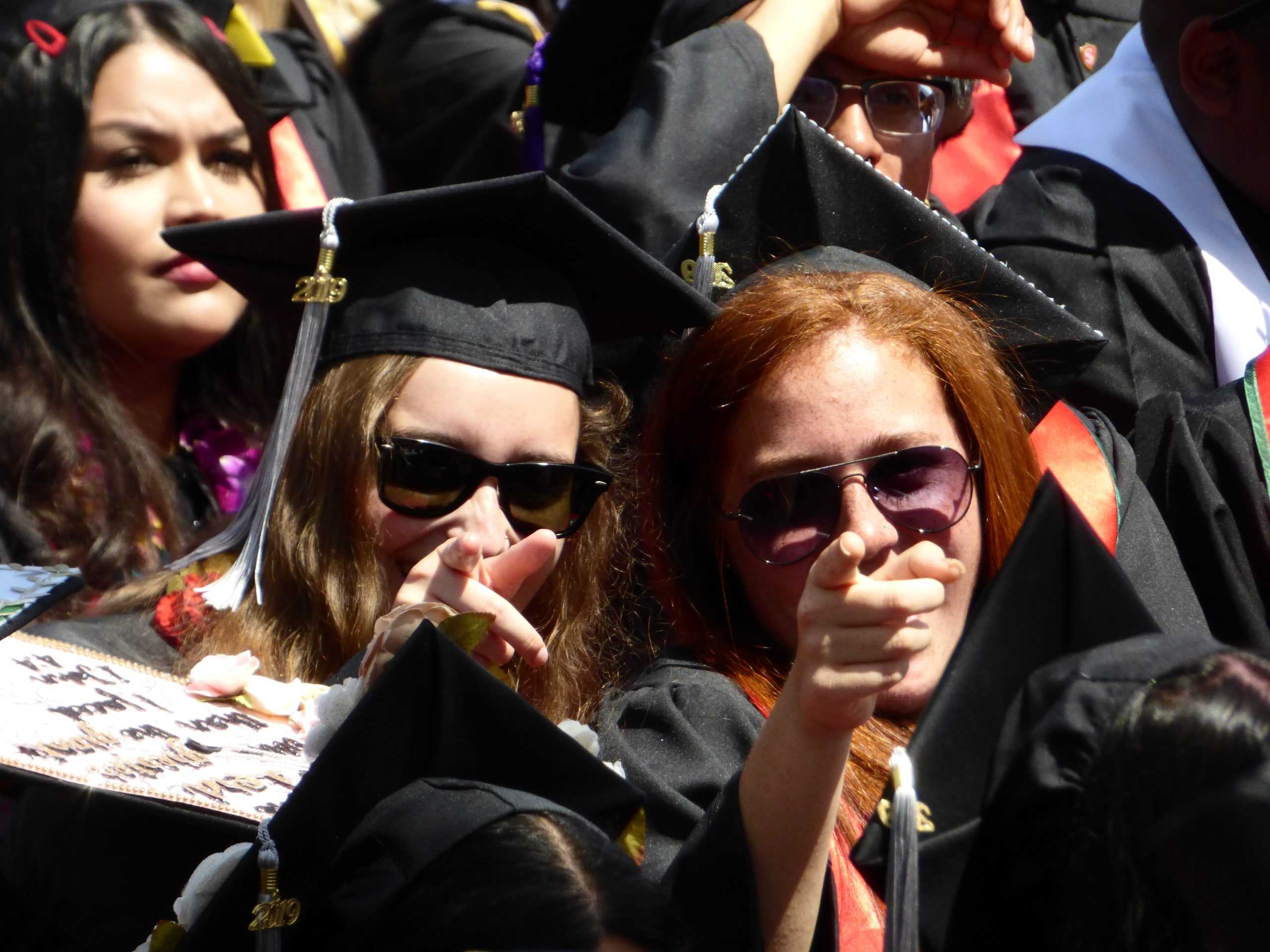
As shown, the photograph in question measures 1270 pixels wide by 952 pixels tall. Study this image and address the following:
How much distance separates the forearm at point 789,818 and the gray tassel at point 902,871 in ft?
0.78

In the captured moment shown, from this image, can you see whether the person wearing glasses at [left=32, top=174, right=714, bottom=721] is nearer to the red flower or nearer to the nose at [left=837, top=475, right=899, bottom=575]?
the red flower

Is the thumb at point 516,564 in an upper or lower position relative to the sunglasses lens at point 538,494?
upper

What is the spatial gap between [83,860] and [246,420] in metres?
1.48

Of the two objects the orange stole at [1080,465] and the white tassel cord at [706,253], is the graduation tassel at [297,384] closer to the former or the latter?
the white tassel cord at [706,253]

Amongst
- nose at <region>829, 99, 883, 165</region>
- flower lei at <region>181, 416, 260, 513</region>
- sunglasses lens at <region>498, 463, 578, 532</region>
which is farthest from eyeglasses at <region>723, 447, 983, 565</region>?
flower lei at <region>181, 416, 260, 513</region>

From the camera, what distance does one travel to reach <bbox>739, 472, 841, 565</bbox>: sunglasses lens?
7.04 feet

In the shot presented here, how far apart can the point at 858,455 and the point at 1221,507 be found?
0.75m

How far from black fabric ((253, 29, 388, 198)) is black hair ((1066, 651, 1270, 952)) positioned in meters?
→ 2.92

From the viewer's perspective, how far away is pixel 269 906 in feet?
4.89

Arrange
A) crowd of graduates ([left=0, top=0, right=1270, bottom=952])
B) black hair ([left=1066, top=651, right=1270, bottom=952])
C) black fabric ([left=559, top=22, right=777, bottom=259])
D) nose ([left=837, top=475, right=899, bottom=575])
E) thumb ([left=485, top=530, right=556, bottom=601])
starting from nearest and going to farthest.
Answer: black hair ([left=1066, top=651, right=1270, bottom=952]), crowd of graduates ([left=0, top=0, right=1270, bottom=952]), thumb ([left=485, top=530, right=556, bottom=601]), nose ([left=837, top=475, right=899, bottom=575]), black fabric ([left=559, top=22, right=777, bottom=259])

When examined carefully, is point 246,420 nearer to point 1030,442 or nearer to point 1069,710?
point 1030,442

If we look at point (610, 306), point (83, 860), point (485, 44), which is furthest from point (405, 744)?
point (485, 44)

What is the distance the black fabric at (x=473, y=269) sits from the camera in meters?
2.38

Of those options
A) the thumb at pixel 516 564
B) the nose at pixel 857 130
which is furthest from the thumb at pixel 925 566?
the nose at pixel 857 130
